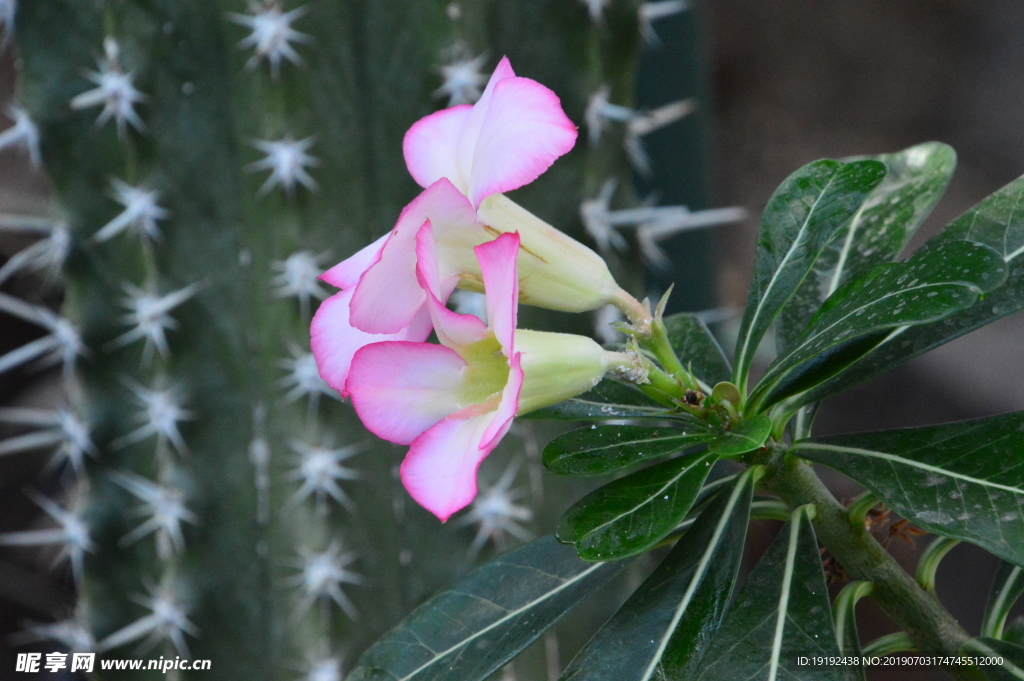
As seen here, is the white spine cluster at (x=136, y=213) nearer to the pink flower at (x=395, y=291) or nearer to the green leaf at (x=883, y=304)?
the pink flower at (x=395, y=291)

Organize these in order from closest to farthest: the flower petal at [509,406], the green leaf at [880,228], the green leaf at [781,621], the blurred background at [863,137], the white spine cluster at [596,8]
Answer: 1. the flower petal at [509,406]
2. the green leaf at [781,621]
3. the green leaf at [880,228]
4. the white spine cluster at [596,8]
5. the blurred background at [863,137]

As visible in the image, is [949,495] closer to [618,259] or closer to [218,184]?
[618,259]

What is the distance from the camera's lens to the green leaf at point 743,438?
1.23ft

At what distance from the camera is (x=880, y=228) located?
1.71 feet

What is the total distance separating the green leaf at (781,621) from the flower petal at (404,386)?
0.21m

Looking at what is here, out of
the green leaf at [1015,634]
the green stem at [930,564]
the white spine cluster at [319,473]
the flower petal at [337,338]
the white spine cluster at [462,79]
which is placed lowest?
the green leaf at [1015,634]

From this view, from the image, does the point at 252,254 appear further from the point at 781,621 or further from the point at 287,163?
the point at 781,621

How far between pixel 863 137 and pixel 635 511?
1757 millimetres

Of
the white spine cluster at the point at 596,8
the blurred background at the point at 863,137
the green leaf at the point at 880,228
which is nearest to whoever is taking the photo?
the green leaf at the point at 880,228

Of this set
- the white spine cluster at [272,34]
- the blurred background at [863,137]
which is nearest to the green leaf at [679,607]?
the white spine cluster at [272,34]

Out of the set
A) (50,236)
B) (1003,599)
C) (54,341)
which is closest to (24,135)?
(50,236)

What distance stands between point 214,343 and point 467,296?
0.89 ft

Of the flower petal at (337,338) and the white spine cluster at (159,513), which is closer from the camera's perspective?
the flower petal at (337,338)

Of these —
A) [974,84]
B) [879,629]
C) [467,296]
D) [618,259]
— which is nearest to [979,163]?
[974,84]
